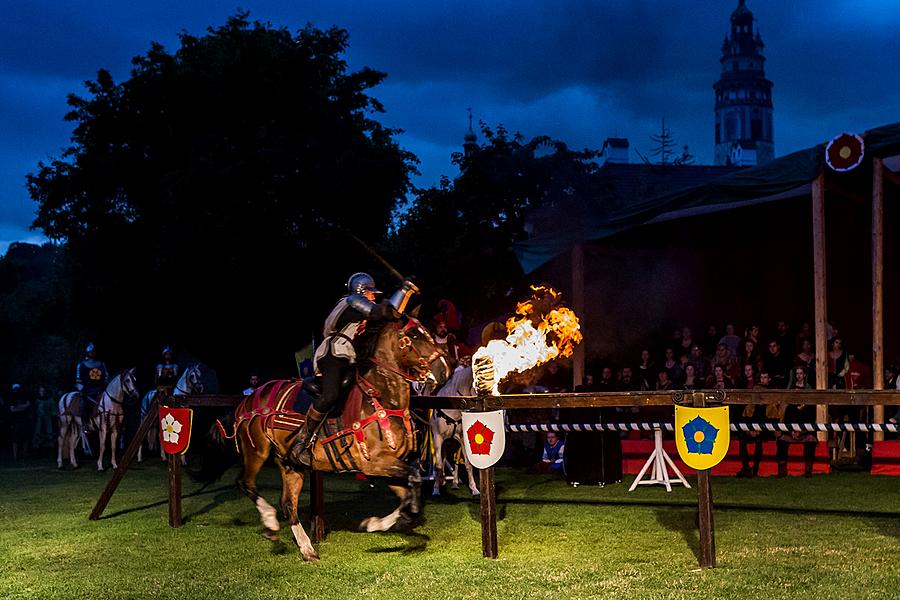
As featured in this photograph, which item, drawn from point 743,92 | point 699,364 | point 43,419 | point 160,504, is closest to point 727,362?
point 699,364

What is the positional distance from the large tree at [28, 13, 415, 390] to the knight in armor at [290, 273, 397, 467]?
46.6ft

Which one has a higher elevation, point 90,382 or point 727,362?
point 727,362

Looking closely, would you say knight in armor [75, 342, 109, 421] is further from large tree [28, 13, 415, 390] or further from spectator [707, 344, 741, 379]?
spectator [707, 344, 741, 379]

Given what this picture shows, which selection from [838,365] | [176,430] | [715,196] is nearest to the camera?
[176,430]

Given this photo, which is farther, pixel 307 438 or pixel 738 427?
pixel 738 427

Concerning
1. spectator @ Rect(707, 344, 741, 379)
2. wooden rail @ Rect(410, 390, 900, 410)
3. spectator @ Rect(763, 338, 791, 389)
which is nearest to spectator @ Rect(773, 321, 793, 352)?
spectator @ Rect(763, 338, 791, 389)

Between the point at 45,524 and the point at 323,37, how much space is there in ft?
59.1

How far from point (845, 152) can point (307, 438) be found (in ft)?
34.4

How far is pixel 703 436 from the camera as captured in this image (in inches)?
322

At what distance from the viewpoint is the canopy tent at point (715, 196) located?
1557cm

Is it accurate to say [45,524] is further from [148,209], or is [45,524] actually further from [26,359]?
[26,359]

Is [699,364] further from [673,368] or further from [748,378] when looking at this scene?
[748,378]

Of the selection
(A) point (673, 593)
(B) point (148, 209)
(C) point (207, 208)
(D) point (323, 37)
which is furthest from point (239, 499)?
(D) point (323, 37)

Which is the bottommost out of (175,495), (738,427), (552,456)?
(552,456)
